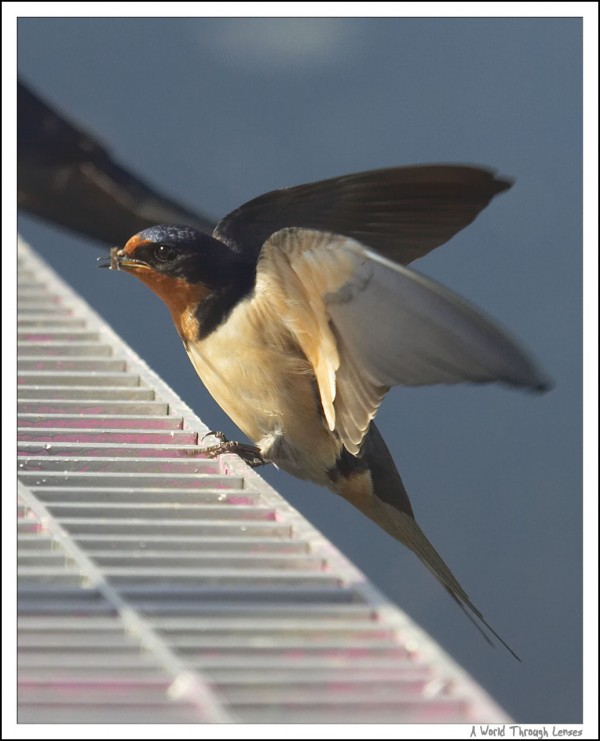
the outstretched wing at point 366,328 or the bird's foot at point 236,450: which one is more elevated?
the outstretched wing at point 366,328

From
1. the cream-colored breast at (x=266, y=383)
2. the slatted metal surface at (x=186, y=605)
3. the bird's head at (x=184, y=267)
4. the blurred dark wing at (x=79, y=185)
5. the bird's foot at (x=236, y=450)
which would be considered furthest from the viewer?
the blurred dark wing at (x=79, y=185)

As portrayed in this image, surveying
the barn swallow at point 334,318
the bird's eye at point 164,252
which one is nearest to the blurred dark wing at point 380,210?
the barn swallow at point 334,318

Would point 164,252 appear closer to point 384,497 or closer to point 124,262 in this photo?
point 124,262

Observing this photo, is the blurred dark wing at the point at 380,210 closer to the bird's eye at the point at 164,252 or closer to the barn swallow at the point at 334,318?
the barn swallow at the point at 334,318

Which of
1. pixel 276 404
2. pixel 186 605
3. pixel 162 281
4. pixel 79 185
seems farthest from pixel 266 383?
pixel 79 185

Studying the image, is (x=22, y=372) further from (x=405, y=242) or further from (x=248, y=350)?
(x=405, y=242)
